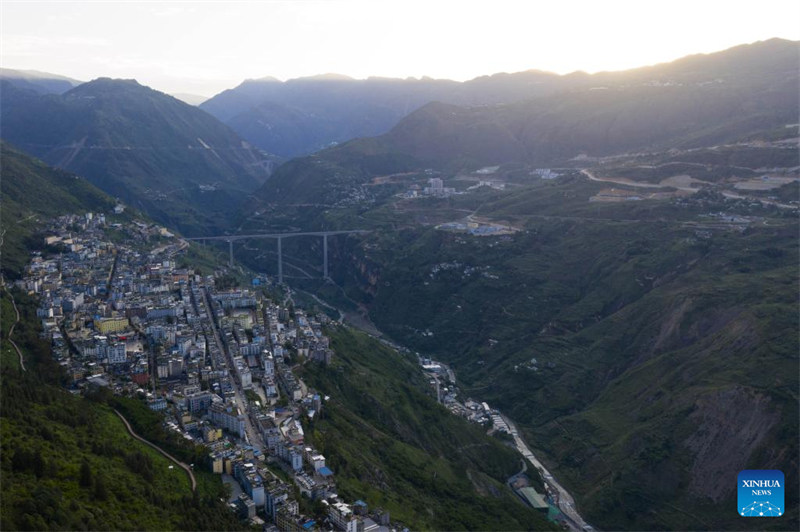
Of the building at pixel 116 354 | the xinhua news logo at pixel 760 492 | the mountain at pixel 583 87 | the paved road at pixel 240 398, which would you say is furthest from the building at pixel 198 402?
the mountain at pixel 583 87

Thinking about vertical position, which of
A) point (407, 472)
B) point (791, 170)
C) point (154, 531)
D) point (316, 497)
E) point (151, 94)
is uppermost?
point (151, 94)

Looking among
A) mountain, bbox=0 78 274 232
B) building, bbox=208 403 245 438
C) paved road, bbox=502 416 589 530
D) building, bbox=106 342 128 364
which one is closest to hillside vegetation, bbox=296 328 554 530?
paved road, bbox=502 416 589 530

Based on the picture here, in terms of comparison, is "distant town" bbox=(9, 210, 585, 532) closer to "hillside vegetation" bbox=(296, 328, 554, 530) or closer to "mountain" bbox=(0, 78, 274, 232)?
"hillside vegetation" bbox=(296, 328, 554, 530)

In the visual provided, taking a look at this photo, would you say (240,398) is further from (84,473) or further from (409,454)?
(84,473)

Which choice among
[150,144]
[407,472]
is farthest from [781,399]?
[150,144]

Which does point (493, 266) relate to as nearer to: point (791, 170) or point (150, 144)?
point (791, 170)

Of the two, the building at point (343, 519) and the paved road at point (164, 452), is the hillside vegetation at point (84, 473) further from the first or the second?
the building at point (343, 519)
